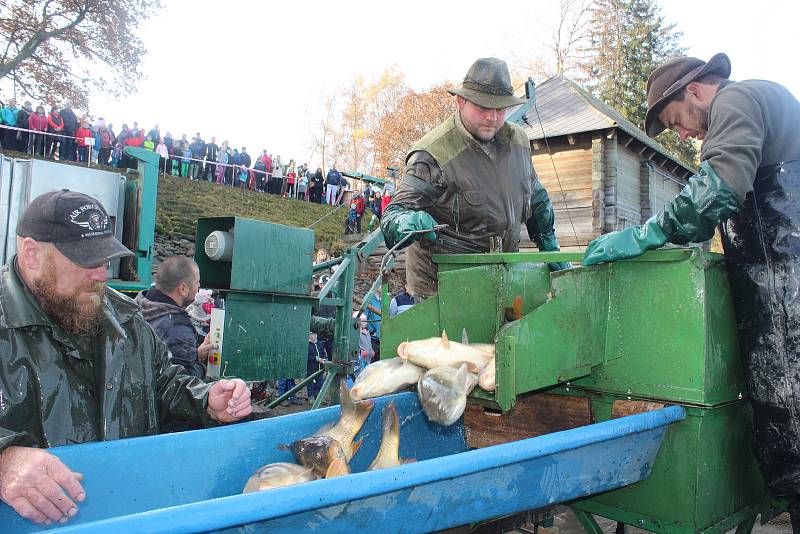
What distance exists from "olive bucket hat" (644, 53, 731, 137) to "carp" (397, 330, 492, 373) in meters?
1.34

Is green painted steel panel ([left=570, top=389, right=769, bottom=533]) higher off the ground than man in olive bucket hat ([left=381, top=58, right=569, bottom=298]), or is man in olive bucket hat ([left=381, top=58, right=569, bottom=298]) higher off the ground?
man in olive bucket hat ([left=381, top=58, right=569, bottom=298])

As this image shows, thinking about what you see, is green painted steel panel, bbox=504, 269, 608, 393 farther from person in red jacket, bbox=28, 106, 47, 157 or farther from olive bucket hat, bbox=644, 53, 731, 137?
person in red jacket, bbox=28, 106, 47, 157

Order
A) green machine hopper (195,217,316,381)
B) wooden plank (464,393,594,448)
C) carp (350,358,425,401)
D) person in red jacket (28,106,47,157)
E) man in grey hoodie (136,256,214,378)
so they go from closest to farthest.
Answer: carp (350,358,425,401) → wooden plank (464,393,594,448) → man in grey hoodie (136,256,214,378) → green machine hopper (195,217,316,381) → person in red jacket (28,106,47,157)

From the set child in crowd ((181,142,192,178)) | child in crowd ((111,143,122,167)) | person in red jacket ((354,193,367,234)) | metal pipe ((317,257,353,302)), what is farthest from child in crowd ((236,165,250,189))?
metal pipe ((317,257,353,302))

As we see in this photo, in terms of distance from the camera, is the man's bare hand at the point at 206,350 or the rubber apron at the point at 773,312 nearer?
the rubber apron at the point at 773,312

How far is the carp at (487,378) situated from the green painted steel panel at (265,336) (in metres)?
3.45

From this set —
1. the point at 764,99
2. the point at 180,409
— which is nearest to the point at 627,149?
the point at 764,99

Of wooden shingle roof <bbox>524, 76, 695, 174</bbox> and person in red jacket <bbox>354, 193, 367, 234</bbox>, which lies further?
person in red jacket <bbox>354, 193, 367, 234</bbox>

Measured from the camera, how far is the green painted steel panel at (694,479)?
2293 mm

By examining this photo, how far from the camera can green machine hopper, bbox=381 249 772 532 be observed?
7.52 feet

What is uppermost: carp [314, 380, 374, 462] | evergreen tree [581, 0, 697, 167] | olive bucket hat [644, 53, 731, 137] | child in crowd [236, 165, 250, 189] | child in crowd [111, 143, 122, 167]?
evergreen tree [581, 0, 697, 167]

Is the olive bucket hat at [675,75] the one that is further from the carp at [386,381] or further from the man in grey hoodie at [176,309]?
the man in grey hoodie at [176,309]

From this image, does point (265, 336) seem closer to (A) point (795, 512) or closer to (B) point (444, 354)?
(B) point (444, 354)

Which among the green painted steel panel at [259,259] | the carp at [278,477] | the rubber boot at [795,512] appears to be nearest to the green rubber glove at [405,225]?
the carp at [278,477]
